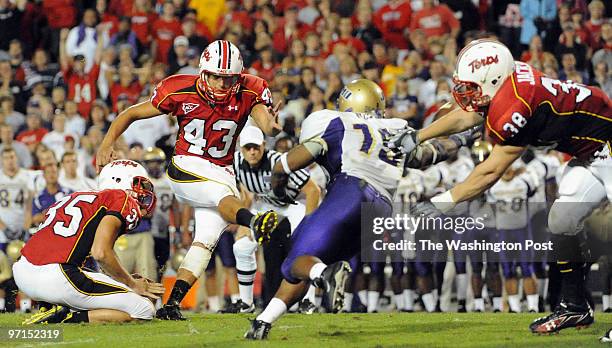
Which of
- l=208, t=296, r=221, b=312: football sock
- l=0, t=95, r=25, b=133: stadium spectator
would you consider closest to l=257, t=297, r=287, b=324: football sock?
l=208, t=296, r=221, b=312: football sock

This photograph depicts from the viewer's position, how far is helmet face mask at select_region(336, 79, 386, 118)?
8258 mm

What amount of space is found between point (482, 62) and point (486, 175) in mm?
764

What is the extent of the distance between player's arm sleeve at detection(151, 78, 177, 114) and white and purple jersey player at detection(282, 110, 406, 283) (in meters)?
1.86

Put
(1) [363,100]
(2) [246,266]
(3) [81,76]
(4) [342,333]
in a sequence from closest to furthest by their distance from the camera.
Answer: (4) [342,333] < (1) [363,100] < (2) [246,266] < (3) [81,76]

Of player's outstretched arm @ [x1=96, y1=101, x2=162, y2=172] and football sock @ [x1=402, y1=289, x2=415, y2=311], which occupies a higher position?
player's outstretched arm @ [x1=96, y1=101, x2=162, y2=172]

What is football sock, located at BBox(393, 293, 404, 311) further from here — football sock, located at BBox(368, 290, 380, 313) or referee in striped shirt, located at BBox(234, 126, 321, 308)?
referee in striped shirt, located at BBox(234, 126, 321, 308)

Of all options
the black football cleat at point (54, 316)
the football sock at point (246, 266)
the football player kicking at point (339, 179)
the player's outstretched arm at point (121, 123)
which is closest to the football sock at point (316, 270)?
the football player kicking at point (339, 179)

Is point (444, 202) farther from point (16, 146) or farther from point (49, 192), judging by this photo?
point (16, 146)

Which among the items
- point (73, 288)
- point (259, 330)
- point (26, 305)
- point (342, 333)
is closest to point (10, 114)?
point (26, 305)

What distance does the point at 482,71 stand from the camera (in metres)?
7.61

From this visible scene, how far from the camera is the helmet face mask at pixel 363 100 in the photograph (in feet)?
27.1

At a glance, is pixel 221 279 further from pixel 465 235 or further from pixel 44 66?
pixel 44 66

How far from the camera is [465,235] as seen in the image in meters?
12.9

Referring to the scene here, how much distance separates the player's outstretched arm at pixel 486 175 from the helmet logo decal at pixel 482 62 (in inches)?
21.1
